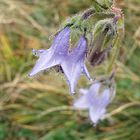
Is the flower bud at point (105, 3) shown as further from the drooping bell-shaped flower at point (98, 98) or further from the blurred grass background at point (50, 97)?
the blurred grass background at point (50, 97)

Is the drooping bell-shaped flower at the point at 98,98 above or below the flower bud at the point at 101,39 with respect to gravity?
above

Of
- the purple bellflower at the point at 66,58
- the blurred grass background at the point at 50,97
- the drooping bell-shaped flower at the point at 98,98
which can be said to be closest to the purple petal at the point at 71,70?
the purple bellflower at the point at 66,58

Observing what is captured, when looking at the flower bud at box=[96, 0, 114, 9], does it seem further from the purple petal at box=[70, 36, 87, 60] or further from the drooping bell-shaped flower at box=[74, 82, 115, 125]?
the drooping bell-shaped flower at box=[74, 82, 115, 125]

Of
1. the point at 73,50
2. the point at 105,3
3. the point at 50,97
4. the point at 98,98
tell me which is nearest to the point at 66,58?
the point at 73,50

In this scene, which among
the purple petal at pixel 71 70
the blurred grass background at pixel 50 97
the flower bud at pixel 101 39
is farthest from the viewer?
the blurred grass background at pixel 50 97

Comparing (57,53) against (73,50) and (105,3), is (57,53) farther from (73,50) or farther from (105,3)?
(105,3)

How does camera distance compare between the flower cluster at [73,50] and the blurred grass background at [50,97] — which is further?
the blurred grass background at [50,97]
